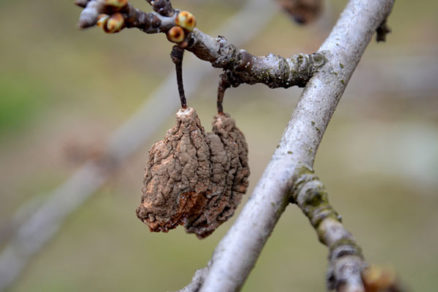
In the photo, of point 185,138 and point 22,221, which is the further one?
point 22,221

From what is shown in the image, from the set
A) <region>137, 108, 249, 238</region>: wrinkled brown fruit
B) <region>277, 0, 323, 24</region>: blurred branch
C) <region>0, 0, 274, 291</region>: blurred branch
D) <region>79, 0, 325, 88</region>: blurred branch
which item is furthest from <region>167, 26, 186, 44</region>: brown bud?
<region>0, 0, 274, 291</region>: blurred branch

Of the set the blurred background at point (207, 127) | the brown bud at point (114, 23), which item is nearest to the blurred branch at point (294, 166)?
the brown bud at point (114, 23)

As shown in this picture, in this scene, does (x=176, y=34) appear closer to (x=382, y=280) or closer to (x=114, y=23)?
(x=114, y=23)

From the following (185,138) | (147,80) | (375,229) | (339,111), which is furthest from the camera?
(147,80)

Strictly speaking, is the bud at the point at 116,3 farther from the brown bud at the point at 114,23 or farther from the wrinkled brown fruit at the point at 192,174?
the wrinkled brown fruit at the point at 192,174

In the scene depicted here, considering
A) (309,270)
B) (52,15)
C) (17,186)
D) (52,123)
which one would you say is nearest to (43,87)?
(52,123)

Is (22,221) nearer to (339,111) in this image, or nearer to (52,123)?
(52,123)
